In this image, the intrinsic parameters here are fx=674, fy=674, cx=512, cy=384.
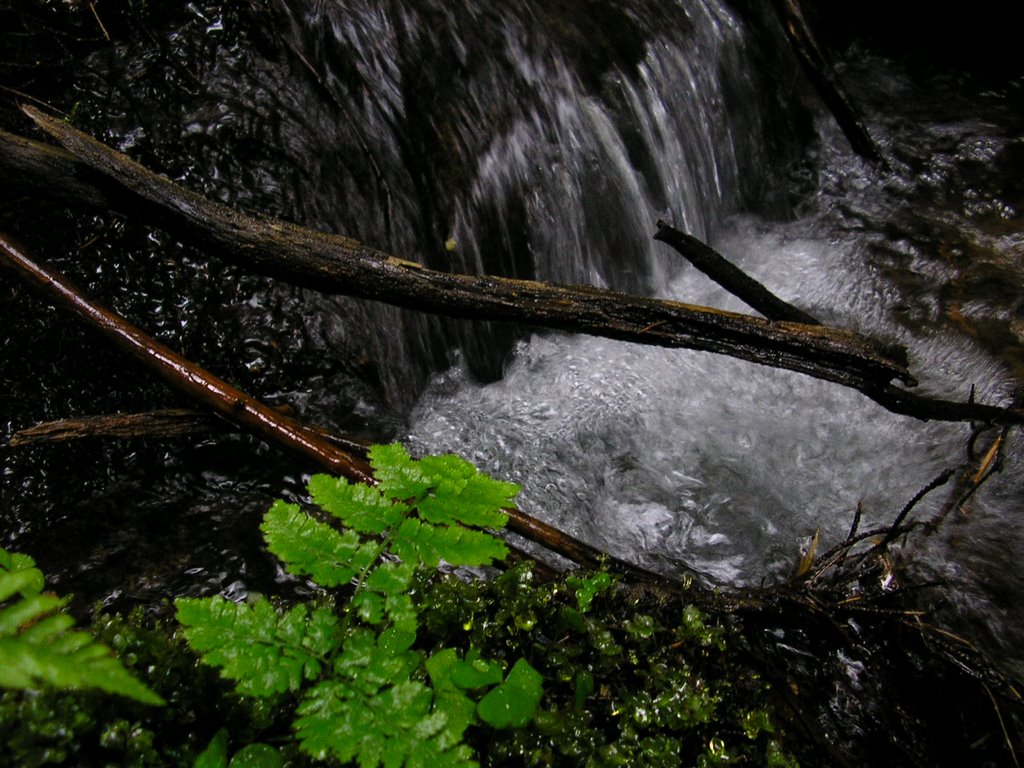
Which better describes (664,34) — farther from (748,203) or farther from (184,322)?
(184,322)

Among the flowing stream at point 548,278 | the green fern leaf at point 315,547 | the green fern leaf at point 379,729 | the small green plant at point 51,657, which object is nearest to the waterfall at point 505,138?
the flowing stream at point 548,278

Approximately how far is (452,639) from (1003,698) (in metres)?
2.00

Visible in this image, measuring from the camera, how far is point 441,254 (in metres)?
4.22

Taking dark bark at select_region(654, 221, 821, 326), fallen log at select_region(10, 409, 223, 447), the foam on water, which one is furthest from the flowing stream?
dark bark at select_region(654, 221, 821, 326)

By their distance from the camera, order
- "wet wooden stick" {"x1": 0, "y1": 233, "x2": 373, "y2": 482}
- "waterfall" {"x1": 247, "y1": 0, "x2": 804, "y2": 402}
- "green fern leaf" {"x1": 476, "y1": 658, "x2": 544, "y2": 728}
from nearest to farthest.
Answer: "green fern leaf" {"x1": 476, "y1": 658, "x2": 544, "y2": 728} → "wet wooden stick" {"x1": 0, "y1": 233, "x2": 373, "y2": 482} → "waterfall" {"x1": 247, "y1": 0, "x2": 804, "y2": 402}

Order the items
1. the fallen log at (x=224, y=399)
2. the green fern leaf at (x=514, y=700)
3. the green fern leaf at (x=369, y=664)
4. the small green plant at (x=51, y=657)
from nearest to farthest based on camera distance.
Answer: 1. the small green plant at (x=51, y=657)
2. the green fern leaf at (x=369, y=664)
3. the green fern leaf at (x=514, y=700)
4. the fallen log at (x=224, y=399)

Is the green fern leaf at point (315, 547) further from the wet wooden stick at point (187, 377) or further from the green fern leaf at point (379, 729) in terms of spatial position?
the wet wooden stick at point (187, 377)

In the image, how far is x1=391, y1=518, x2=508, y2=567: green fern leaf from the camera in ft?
4.66

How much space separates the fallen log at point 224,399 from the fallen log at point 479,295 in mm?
449

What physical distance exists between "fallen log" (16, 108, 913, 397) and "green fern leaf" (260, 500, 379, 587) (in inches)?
49.0

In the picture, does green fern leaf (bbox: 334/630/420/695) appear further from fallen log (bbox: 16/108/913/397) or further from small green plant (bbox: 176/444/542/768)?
fallen log (bbox: 16/108/913/397)

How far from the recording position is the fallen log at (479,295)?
8.19ft

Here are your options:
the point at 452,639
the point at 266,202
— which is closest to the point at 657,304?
the point at 452,639

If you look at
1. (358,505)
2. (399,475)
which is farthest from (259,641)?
(399,475)
